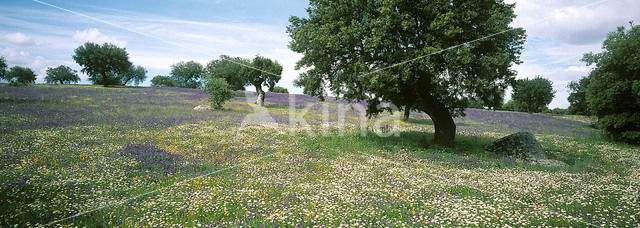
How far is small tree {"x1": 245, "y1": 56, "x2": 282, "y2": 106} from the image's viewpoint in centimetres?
4972

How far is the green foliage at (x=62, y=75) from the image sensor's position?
740 centimetres

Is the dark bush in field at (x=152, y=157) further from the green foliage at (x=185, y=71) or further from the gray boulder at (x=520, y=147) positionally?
the gray boulder at (x=520, y=147)

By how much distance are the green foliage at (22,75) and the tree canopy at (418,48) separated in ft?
41.7

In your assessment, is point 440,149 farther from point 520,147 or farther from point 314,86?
point 314,86

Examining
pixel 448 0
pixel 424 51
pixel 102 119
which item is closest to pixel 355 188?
pixel 424 51

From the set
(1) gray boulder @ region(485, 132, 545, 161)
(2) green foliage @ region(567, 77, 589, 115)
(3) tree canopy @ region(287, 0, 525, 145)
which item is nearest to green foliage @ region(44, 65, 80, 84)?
(3) tree canopy @ region(287, 0, 525, 145)

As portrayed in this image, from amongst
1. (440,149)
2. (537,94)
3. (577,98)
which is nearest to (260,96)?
(440,149)

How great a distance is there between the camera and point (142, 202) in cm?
848

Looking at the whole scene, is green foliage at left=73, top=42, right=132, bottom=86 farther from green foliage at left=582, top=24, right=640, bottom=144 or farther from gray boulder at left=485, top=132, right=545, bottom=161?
green foliage at left=582, top=24, right=640, bottom=144

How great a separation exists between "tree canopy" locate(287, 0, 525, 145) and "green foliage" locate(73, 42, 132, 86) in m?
11.0

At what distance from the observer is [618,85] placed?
22.5 meters

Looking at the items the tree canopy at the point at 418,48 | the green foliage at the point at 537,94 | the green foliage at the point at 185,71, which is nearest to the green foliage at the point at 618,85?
the tree canopy at the point at 418,48

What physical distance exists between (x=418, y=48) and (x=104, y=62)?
48.3ft

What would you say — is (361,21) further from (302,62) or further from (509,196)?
(509,196)
